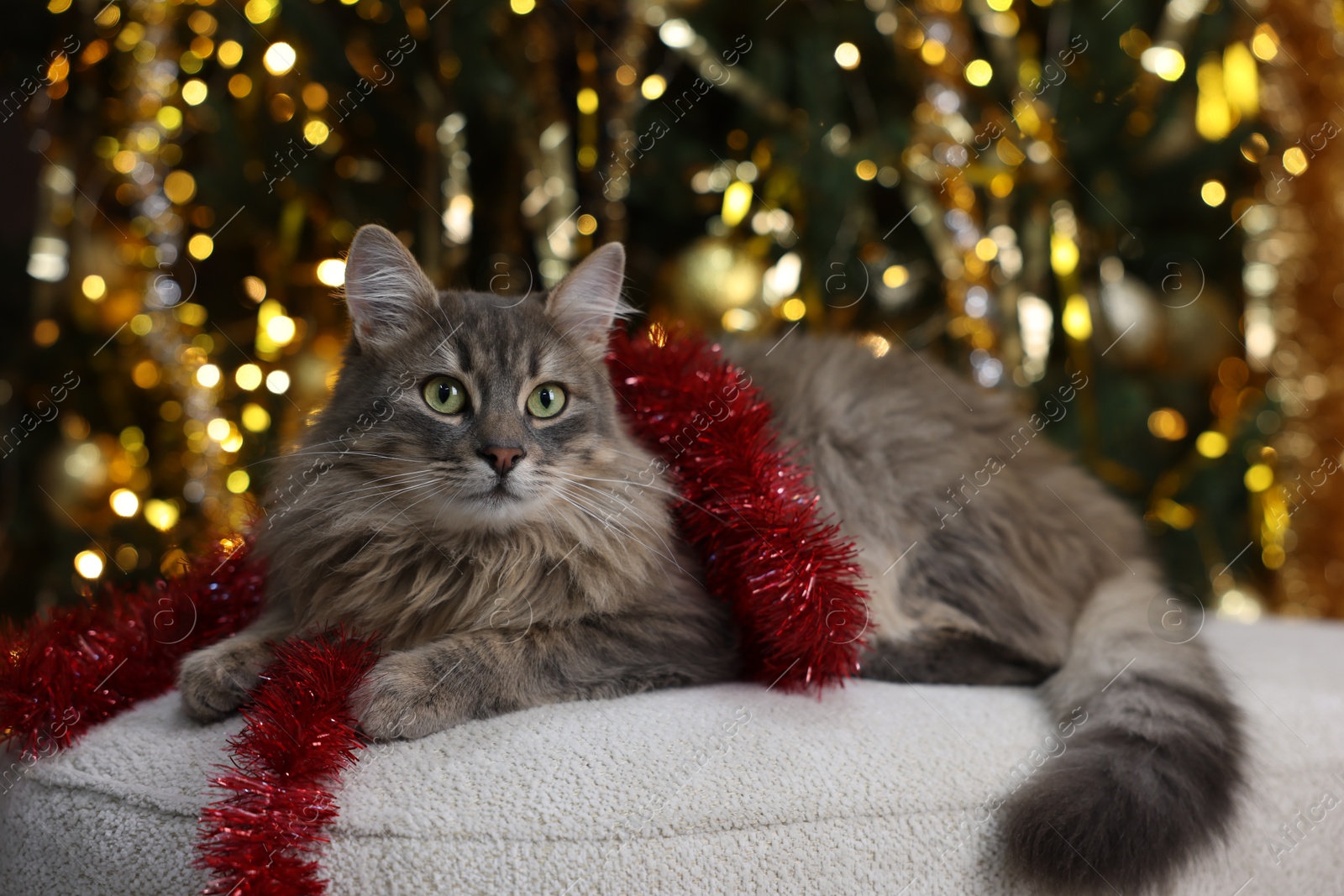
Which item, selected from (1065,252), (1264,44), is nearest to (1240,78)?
(1264,44)

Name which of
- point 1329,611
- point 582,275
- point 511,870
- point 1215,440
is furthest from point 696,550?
point 1329,611

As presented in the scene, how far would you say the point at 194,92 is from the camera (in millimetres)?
2148

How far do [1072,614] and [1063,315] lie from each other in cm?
117

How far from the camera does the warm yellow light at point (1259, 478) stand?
8.75ft

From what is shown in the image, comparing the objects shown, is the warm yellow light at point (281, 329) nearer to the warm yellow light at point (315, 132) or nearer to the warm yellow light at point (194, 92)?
the warm yellow light at point (315, 132)

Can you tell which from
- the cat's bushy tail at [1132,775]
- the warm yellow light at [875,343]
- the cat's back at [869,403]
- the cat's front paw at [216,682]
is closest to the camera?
the cat's bushy tail at [1132,775]

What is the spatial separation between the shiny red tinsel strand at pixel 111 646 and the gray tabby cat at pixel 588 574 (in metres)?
0.13

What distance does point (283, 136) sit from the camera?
2.09 metres

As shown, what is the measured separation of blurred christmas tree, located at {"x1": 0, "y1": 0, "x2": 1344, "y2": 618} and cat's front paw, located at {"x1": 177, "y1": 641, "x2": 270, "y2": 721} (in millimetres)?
845

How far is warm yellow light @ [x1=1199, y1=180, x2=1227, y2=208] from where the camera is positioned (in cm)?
258

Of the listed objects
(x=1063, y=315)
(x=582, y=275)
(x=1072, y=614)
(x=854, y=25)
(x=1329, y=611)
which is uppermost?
(x=854, y=25)

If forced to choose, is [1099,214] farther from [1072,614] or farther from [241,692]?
[241,692]

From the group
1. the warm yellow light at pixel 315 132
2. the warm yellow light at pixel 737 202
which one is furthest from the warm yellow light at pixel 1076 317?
the warm yellow light at pixel 315 132

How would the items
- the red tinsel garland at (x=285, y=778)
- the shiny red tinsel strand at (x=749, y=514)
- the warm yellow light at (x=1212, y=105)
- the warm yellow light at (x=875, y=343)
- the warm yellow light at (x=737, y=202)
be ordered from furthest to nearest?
the warm yellow light at (x=1212, y=105), the warm yellow light at (x=737, y=202), the warm yellow light at (x=875, y=343), the shiny red tinsel strand at (x=749, y=514), the red tinsel garland at (x=285, y=778)
